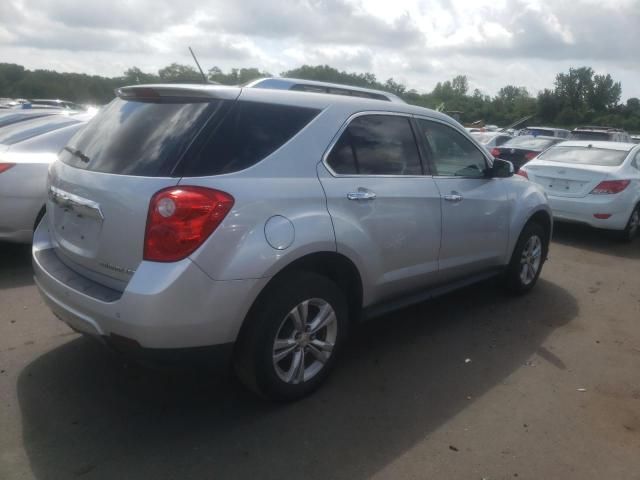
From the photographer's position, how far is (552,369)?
153 inches

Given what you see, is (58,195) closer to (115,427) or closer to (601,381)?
(115,427)

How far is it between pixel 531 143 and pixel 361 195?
1198cm

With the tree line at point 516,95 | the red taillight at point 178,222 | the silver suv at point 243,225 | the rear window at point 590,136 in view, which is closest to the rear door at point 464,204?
the silver suv at point 243,225

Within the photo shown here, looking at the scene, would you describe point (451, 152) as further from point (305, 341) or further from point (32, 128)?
point (32, 128)

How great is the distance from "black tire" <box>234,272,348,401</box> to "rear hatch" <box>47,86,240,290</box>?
0.68 m

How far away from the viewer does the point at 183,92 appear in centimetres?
301

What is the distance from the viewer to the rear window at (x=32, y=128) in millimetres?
5812

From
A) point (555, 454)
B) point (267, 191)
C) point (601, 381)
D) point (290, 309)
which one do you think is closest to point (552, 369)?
point (601, 381)

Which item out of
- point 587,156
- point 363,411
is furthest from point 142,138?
point 587,156

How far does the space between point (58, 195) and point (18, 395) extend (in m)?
1.19

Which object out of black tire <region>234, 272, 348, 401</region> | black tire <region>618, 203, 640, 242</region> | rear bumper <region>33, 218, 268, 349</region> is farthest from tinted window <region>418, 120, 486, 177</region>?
black tire <region>618, 203, 640, 242</region>

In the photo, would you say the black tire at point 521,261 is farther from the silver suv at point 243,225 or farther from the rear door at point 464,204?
the silver suv at point 243,225

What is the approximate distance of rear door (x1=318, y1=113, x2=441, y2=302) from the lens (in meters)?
3.30

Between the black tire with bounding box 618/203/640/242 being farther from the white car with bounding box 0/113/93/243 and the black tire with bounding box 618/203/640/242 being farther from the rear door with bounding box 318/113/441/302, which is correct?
the white car with bounding box 0/113/93/243
